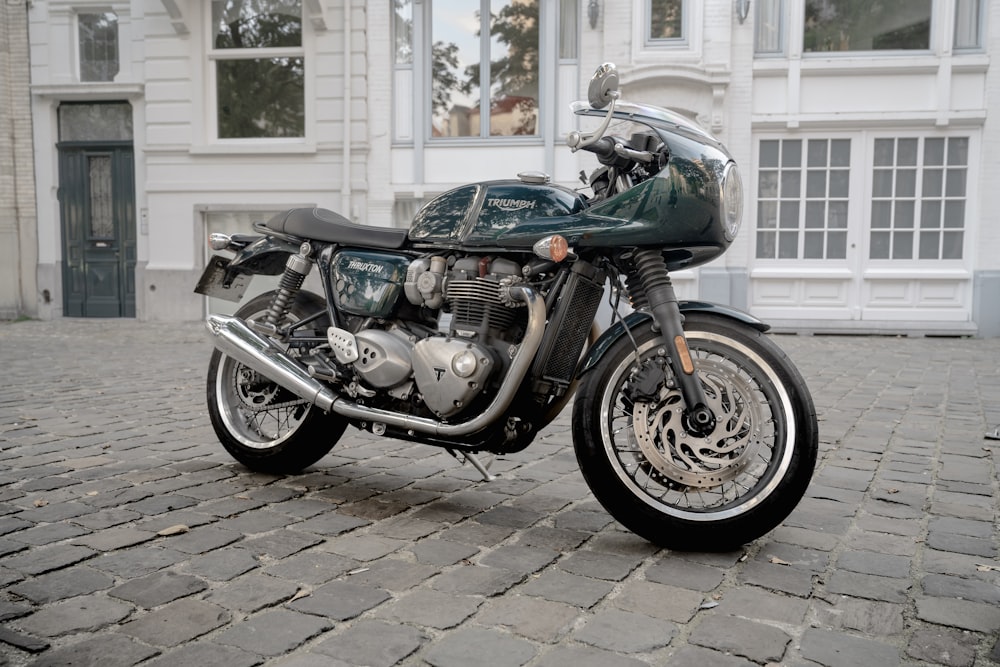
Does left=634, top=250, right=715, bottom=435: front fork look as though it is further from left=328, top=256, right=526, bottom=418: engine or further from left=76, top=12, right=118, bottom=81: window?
left=76, top=12, right=118, bottom=81: window

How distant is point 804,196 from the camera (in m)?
12.4

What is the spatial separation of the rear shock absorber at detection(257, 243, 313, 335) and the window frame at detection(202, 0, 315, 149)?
9.54 meters

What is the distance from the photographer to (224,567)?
2.70m

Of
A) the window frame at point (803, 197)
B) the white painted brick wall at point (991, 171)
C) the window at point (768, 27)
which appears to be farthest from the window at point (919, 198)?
the window at point (768, 27)

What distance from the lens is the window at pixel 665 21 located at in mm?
12344

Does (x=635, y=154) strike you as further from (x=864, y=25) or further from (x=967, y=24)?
(x=967, y=24)

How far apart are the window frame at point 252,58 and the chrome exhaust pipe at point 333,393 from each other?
9.68 m

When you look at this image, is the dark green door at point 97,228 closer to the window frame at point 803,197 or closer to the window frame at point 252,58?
the window frame at point 252,58

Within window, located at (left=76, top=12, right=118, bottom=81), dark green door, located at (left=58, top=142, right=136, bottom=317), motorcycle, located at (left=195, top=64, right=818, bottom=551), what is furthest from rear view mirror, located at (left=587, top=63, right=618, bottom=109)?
window, located at (left=76, top=12, right=118, bottom=81)

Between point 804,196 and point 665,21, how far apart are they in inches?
123

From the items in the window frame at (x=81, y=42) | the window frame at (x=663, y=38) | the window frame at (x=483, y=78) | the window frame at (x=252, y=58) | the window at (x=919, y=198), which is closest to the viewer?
the window at (x=919, y=198)

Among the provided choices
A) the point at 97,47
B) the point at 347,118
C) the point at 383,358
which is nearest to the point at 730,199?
the point at 383,358

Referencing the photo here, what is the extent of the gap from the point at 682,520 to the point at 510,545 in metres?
0.57

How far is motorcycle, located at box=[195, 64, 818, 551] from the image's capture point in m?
2.86
